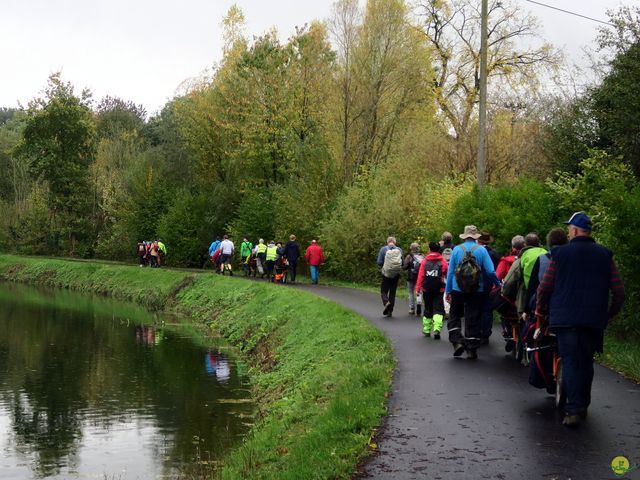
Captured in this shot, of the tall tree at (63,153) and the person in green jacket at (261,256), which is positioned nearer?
the person in green jacket at (261,256)

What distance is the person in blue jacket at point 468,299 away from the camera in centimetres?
1266

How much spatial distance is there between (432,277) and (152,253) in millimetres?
32330

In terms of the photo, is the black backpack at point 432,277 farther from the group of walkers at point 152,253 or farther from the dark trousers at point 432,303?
the group of walkers at point 152,253

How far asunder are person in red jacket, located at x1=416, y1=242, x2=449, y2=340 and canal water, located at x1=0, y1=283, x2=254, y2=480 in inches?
148

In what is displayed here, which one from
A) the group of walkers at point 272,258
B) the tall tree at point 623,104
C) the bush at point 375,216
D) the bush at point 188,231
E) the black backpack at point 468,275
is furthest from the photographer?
the bush at point 188,231

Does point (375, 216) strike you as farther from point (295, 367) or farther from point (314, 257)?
point (295, 367)

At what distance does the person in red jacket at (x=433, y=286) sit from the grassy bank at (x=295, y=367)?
3.54ft

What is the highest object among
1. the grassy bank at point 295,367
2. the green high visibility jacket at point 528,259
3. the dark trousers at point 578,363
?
the green high visibility jacket at point 528,259

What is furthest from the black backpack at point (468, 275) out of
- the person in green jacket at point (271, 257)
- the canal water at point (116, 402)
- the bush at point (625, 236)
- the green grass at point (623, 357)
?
the person in green jacket at point (271, 257)

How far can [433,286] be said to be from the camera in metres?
15.4

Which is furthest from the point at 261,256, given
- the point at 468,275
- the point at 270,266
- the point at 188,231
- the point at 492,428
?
the point at 492,428

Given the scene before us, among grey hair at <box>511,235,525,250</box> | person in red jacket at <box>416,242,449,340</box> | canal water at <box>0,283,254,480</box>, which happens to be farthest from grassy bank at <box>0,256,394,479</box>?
grey hair at <box>511,235,525,250</box>

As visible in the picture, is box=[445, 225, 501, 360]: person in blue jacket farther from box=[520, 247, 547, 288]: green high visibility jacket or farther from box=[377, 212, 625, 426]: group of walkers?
box=[520, 247, 547, 288]: green high visibility jacket

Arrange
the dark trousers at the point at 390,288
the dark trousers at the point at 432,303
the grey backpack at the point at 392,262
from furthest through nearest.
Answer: the dark trousers at the point at 390,288 → the grey backpack at the point at 392,262 → the dark trousers at the point at 432,303
